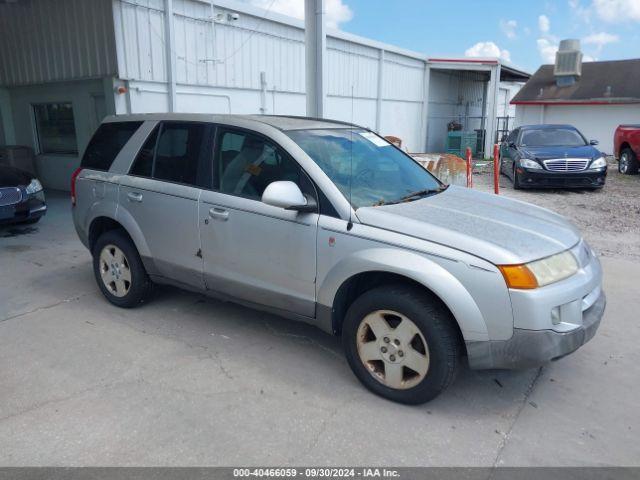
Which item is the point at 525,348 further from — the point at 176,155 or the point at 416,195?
the point at 176,155

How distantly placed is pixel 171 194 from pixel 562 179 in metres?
9.96

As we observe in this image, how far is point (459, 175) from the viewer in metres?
11.3

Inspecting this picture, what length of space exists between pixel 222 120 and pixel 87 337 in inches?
83.1

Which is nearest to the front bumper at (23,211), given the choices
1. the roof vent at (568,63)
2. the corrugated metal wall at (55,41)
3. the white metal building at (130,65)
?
the white metal building at (130,65)

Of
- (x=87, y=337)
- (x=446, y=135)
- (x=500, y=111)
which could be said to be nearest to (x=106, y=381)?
(x=87, y=337)

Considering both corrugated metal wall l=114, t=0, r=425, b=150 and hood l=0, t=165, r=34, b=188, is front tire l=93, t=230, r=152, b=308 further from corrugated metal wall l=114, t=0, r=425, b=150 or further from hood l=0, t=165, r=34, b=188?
corrugated metal wall l=114, t=0, r=425, b=150

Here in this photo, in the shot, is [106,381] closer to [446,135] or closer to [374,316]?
[374,316]

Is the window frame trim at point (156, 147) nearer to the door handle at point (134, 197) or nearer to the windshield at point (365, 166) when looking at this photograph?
the door handle at point (134, 197)

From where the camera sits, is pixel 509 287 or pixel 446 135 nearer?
pixel 509 287

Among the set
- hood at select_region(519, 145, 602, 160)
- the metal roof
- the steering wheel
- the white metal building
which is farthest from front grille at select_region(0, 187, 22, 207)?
the metal roof

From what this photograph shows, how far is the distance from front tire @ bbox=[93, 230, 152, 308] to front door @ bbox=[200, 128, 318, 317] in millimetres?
923

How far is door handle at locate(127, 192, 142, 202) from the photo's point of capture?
4.55 m

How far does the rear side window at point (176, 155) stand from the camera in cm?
422

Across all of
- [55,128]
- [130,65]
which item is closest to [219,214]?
[130,65]
